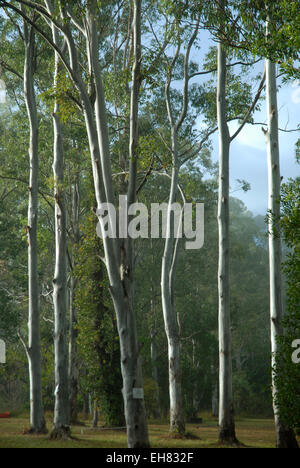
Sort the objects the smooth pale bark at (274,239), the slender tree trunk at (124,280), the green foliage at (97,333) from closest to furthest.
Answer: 1. the slender tree trunk at (124,280)
2. the smooth pale bark at (274,239)
3. the green foliage at (97,333)

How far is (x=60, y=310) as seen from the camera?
12.2 m

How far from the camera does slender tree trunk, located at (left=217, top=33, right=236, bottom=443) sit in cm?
1080

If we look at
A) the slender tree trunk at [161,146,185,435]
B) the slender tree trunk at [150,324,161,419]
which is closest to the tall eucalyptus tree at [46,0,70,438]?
the slender tree trunk at [161,146,185,435]

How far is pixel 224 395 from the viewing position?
1094 cm

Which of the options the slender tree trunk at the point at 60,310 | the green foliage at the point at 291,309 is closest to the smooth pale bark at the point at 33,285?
the slender tree trunk at the point at 60,310

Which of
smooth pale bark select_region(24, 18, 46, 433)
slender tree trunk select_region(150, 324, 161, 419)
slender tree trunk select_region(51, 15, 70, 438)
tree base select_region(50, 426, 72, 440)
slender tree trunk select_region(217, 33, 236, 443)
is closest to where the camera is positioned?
slender tree trunk select_region(217, 33, 236, 443)

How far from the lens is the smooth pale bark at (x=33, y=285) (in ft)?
40.5

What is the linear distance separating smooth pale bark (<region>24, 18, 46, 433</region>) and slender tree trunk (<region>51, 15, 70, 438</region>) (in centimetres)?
75

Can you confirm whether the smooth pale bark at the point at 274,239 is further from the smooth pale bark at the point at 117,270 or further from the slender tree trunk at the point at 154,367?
the slender tree trunk at the point at 154,367

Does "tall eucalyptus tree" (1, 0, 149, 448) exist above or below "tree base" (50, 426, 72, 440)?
above

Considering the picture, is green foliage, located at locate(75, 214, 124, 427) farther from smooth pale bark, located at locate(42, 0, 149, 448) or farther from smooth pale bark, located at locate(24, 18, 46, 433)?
smooth pale bark, located at locate(42, 0, 149, 448)

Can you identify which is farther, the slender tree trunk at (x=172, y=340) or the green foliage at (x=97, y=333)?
the green foliage at (x=97, y=333)

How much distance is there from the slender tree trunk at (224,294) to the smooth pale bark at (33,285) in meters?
4.16

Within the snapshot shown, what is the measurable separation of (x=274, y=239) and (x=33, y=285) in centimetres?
584
